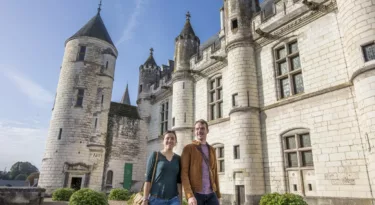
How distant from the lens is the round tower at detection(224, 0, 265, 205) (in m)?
10.2

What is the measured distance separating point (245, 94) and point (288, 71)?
213cm

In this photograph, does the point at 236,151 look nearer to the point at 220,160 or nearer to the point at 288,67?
the point at 220,160

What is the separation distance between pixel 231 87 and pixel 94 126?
38.3 feet

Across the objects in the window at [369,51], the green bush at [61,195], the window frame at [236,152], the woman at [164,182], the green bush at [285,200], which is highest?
the window at [369,51]

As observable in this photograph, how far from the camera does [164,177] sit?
323cm

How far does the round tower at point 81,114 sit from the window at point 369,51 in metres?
16.8

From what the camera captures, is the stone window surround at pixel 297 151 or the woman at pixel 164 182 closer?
the woman at pixel 164 182

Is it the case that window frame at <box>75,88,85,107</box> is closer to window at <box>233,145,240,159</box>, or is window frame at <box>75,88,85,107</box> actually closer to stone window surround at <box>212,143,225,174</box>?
stone window surround at <box>212,143,225,174</box>

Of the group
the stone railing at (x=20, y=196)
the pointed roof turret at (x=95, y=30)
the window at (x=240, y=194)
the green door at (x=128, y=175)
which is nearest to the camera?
the stone railing at (x=20, y=196)

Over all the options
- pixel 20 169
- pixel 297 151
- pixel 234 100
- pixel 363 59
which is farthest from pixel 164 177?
pixel 20 169

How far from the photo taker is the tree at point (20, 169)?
61344mm

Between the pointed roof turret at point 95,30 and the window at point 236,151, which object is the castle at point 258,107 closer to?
the window at point 236,151

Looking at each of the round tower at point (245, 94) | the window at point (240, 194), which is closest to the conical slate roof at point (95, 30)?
the round tower at point (245, 94)

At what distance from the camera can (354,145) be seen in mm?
7844
